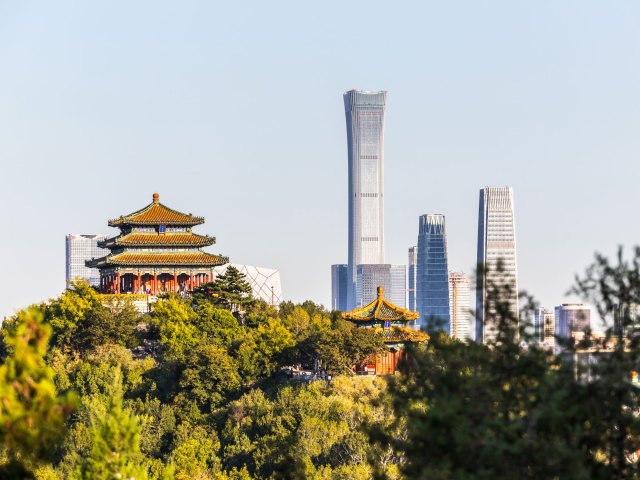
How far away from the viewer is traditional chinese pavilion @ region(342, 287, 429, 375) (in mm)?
79562

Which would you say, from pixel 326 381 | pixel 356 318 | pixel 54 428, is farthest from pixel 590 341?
pixel 356 318

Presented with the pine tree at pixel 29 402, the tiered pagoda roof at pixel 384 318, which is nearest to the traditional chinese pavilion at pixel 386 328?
the tiered pagoda roof at pixel 384 318

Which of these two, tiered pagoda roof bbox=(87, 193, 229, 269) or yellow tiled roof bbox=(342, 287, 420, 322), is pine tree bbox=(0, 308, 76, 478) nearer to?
yellow tiled roof bbox=(342, 287, 420, 322)

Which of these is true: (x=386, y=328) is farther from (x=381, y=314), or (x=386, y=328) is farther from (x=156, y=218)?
(x=156, y=218)

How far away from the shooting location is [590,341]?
101ft

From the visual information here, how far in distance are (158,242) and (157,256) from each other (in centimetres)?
110

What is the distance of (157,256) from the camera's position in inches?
3797

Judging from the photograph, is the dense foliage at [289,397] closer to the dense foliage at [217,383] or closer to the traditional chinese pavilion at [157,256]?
the dense foliage at [217,383]

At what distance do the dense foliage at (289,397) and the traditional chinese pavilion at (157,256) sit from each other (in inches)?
187

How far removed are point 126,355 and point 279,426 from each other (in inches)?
695

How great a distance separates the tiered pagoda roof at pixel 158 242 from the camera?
96562mm

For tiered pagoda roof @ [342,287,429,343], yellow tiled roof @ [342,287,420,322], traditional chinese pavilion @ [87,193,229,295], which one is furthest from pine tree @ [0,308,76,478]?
traditional chinese pavilion @ [87,193,229,295]

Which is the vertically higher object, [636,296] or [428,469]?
[636,296]

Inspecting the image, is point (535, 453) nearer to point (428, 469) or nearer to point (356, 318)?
point (428, 469)
